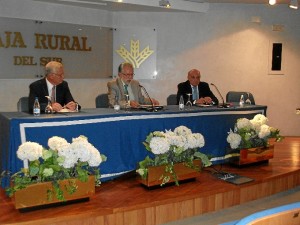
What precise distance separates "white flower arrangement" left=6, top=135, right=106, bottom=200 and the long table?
25 centimetres

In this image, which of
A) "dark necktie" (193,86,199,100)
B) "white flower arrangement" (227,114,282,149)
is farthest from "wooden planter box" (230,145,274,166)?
"dark necktie" (193,86,199,100)

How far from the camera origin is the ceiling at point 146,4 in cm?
563

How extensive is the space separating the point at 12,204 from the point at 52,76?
144 cm

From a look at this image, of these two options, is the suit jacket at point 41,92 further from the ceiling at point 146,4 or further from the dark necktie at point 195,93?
the ceiling at point 146,4

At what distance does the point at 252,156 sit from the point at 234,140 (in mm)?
315

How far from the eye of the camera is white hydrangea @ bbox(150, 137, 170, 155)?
3158mm

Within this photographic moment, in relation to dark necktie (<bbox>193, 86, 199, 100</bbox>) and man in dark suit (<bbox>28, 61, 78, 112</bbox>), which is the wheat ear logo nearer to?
dark necktie (<bbox>193, 86, 199, 100</bbox>)

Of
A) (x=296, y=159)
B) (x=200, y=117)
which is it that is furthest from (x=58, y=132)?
(x=296, y=159)

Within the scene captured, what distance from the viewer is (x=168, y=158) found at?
330 centimetres

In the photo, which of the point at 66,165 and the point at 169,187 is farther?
the point at 169,187

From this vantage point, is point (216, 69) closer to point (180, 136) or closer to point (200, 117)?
point (200, 117)

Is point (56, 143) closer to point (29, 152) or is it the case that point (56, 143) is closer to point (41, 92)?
point (29, 152)

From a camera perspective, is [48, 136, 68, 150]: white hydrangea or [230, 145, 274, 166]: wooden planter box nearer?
[48, 136, 68, 150]: white hydrangea

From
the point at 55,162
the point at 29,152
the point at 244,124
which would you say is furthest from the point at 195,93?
the point at 29,152
